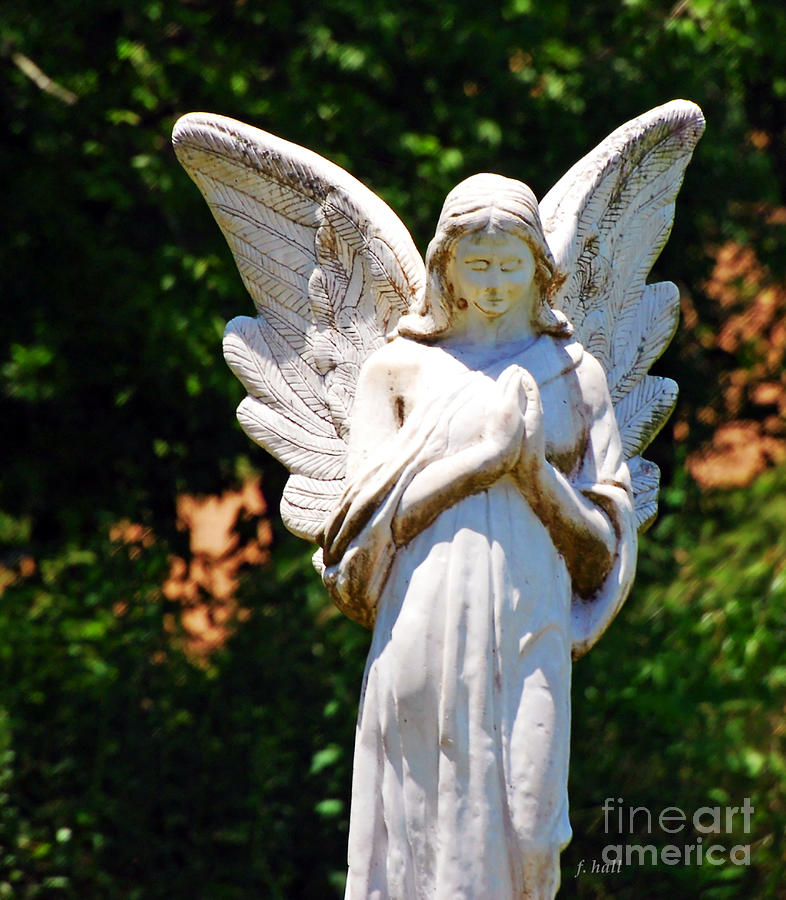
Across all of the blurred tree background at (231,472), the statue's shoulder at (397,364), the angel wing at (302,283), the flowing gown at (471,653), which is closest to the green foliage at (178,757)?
the blurred tree background at (231,472)

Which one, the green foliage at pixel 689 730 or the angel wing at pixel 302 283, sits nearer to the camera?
the angel wing at pixel 302 283

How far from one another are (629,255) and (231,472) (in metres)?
3.79

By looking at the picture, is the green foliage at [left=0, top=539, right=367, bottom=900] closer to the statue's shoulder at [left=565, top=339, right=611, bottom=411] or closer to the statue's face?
the statue's shoulder at [left=565, top=339, right=611, bottom=411]

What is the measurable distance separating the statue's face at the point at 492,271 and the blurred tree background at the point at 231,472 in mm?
3189

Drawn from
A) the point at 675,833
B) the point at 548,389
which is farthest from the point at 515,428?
the point at 675,833

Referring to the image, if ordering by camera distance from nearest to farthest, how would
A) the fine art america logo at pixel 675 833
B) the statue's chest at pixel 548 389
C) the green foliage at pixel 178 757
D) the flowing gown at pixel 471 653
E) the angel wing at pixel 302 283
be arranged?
1. the flowing gown at pixel 471 653
2. the statue's chest at pixel 548 389
3. the angel wing at pixel 302 283
4. the fine art america logo at pixel 675 833
5. the green foliage at pixel 178 757

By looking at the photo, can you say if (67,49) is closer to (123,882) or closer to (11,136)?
(11,136)

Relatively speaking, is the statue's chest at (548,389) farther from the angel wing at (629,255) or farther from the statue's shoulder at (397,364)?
the angel wing at (629,255)

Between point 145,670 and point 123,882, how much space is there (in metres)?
0.90

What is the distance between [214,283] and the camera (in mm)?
7289

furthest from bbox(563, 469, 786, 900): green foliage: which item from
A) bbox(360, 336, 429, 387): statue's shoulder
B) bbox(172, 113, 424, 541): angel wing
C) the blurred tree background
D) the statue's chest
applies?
bbox(360, 336, 429, 387): statue's shoulder

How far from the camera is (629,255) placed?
16.1 ft

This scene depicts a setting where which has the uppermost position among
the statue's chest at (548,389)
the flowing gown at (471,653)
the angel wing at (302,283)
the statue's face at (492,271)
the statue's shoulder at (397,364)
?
the angel wing at (302,283)

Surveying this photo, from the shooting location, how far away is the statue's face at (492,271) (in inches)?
163
